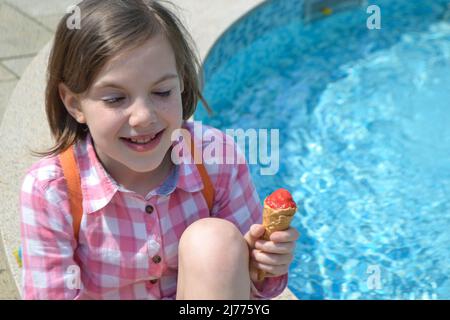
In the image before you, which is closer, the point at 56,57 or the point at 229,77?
the point at 56,57

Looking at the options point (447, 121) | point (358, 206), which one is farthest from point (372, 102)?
point (358, 206)

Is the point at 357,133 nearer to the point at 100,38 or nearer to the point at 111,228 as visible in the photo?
the point at 111,228

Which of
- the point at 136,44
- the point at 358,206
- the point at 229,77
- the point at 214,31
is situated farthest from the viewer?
the point at 229,77

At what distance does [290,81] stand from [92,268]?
3136 millimetres

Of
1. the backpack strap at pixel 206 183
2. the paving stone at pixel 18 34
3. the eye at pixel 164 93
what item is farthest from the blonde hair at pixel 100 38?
the paving stone at pixel 18 34

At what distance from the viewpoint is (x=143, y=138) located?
2.14 meters

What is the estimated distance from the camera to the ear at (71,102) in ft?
7.27

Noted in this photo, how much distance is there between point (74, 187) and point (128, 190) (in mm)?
169

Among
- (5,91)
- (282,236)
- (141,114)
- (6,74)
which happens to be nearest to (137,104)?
(141,114)

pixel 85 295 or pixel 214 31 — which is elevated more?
pixel 214 31

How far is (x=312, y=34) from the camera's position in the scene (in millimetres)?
5598

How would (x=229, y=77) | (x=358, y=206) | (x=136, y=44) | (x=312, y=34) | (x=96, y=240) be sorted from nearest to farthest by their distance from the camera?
(x=136, y=44) < (x=96, y=240) < (x=358, y=206) < (x=229, y=77) < (x=312, y=34)

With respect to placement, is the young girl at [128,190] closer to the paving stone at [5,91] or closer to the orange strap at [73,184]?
the orange strap at [73,184]

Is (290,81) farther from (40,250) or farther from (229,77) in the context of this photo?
(40,250)
